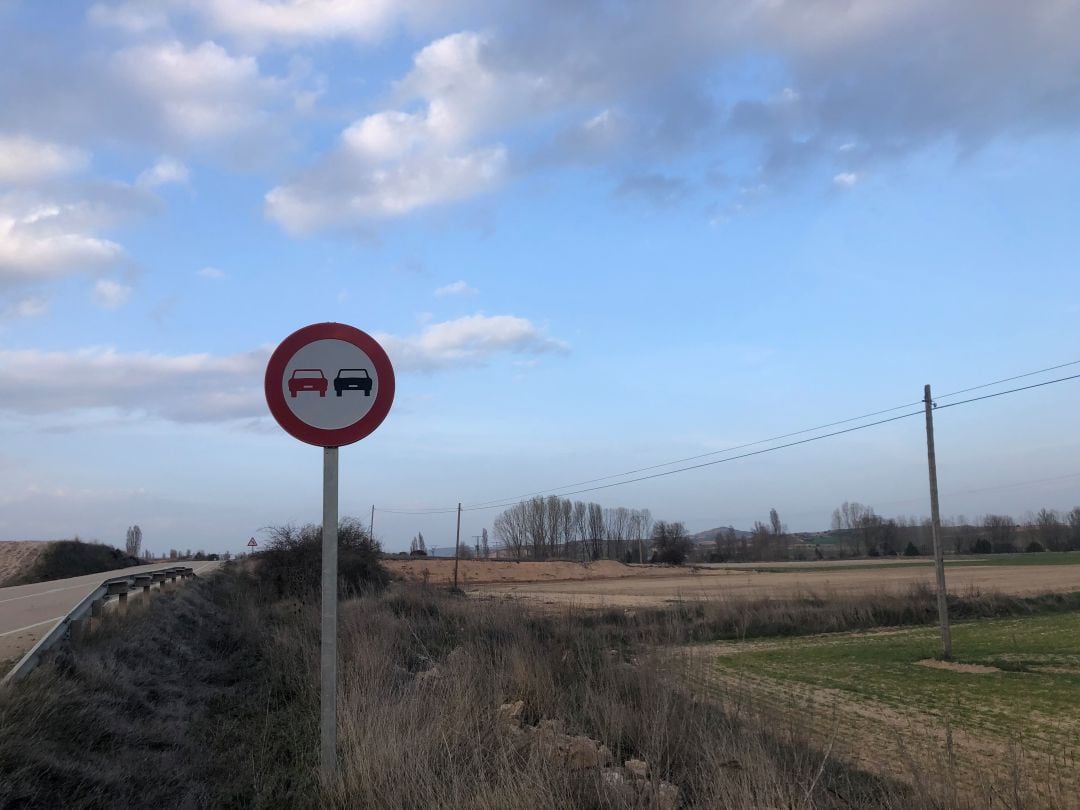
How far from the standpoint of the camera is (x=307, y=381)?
460 cm

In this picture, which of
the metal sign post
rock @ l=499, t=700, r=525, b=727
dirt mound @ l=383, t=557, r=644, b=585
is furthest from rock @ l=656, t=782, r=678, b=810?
dirt mound @ l=383, t=557, r=644, b=585

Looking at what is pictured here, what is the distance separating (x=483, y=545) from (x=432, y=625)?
121m

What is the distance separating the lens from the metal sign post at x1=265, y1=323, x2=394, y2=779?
454 centimetres

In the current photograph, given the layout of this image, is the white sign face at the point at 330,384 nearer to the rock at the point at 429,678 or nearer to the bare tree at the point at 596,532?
the rock at the point at 429,678

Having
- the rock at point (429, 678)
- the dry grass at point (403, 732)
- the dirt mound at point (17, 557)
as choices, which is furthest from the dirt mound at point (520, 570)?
the rock at point (429, 678)

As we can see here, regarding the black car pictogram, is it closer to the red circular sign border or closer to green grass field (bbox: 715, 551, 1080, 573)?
the red circular sign border

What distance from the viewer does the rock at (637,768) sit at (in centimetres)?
420

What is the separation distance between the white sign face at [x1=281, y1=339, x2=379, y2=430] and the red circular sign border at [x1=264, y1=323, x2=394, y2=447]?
0.9 inches

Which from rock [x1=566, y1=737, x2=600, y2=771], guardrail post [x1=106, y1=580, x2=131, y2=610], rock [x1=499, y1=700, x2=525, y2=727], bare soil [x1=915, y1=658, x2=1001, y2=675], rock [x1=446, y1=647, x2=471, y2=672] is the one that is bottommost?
bare soil [x1=915, y1=658, x2=1001, y2=675]

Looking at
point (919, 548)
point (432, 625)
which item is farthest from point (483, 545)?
point (432, 625)

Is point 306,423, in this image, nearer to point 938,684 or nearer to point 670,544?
point 938,684

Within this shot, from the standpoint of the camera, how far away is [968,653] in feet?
83.4

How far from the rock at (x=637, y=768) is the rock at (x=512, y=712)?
124cm

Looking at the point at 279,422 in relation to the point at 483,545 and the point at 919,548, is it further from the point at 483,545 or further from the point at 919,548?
the point at 919,548
